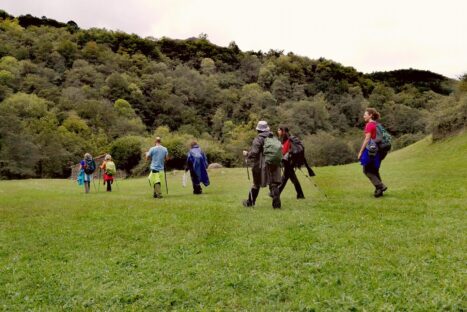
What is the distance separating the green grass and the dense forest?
44.2 meters

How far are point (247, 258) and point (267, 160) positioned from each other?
505 cm

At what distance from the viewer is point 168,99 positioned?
116 meters

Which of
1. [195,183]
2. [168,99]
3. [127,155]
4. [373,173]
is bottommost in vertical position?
[195,183]

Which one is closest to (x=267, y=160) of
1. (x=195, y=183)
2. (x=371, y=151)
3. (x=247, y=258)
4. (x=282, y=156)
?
(x=282, y=156)

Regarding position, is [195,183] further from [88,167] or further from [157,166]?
[88,167]

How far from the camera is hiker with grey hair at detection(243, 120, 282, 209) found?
1232 centimetres

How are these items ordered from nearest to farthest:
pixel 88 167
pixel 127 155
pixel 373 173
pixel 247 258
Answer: pixel 247 258 < pixel 373 173 < pixel 88 167 < pixel 127 155

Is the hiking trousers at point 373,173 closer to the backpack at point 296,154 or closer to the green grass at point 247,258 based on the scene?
the green grass at point 247,258

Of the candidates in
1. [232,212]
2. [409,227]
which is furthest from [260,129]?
[409,227]

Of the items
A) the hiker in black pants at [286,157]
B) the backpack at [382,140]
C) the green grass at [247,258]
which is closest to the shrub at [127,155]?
the hiker in black pants at [286,157]

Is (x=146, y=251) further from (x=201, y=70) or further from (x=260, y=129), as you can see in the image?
(x=201, y=70)

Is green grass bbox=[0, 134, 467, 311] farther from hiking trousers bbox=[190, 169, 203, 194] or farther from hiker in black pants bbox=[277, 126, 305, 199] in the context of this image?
hiking trousers bbox=[190, 169, 203, 194]

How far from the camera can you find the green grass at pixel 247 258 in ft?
19.6

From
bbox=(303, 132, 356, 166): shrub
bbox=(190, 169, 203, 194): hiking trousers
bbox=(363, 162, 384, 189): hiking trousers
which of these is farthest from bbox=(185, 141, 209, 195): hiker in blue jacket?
bbox=(303, 132, 356, 166): shrub
